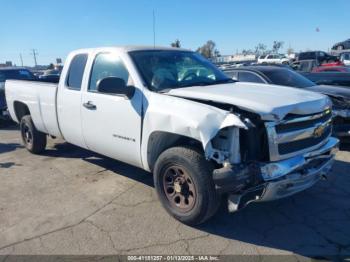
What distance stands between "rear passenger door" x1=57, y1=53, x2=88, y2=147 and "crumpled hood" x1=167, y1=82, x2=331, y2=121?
1.78 m

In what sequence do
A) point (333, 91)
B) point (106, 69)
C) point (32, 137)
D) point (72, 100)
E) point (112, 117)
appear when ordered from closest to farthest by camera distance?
point (112, 117), point (106, 69), point (72, 100), point (32, 137), point (333, 91)

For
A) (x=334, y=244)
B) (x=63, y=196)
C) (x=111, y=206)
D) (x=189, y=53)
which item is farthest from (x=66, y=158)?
(x=334, y=244)

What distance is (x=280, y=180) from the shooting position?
10.6 ft

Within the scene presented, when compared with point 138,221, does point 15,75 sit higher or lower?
higher

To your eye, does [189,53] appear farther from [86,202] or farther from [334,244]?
[334,244]

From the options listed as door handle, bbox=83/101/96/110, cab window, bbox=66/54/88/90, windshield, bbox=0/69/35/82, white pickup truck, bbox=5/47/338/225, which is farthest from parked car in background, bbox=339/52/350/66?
door handle, bbox=83/101/96/110

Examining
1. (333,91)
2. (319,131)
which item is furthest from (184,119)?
(333,91)

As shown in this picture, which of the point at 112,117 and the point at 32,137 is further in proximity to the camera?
the point at 32,137

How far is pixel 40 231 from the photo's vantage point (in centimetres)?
377

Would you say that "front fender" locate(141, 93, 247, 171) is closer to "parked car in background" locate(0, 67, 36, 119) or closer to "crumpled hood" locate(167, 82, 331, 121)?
"crumpled hood" locate(167, 82, 331, 121)

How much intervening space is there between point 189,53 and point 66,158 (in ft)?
10.3

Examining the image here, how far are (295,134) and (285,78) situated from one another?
4261 millimetres

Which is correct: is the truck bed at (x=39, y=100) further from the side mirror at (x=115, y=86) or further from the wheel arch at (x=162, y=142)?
the wheel arch at (x=162, y=142)

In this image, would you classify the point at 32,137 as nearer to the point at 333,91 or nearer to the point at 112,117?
the point at 112,117
